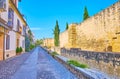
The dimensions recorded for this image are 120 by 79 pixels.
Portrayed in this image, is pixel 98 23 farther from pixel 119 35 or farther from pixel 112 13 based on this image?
pixel 119 35

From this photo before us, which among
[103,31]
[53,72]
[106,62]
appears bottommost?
[53,72]

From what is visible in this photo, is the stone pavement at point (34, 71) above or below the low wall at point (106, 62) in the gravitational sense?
below

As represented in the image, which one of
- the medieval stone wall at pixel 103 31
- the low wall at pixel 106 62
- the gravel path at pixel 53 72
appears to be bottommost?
the gravel path at pixel 53 72

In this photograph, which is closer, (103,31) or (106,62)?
(106,62)

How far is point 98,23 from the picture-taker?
1505 centimetres

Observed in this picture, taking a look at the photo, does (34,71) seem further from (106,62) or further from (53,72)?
(106,62)

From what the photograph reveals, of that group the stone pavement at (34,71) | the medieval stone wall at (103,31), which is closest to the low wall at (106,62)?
the stone pavement at (34,71)

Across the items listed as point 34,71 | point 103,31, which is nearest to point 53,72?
point 34,71

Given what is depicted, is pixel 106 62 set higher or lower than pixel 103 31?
lower

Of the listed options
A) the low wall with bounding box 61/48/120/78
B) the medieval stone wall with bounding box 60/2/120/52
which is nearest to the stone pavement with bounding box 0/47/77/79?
the low wall with bounding box 61/48/120/78

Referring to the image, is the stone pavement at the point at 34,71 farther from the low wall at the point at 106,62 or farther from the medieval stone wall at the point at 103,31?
the medieval stone wall at the point at 103,31

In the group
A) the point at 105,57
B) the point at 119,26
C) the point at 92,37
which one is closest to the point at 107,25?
the point at 119,26

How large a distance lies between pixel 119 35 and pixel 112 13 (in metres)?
1.76

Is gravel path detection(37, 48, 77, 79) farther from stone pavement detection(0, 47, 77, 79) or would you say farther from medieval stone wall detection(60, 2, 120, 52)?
medieval stone wall detection(60, 2, 120, 52)
